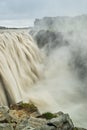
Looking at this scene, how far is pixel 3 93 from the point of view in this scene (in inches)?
963

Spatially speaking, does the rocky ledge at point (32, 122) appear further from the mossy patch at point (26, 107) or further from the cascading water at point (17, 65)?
the cascading water at point (17, 65)

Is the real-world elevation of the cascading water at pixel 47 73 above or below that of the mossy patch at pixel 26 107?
above

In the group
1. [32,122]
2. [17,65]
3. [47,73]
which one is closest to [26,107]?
[32,122]

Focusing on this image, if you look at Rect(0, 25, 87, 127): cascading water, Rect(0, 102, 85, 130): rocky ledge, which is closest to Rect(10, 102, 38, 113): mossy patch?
Rect(0, 102, 85, 130): rocky ledge

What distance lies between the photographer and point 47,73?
35.7 m

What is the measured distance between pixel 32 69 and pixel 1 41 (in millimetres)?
4048

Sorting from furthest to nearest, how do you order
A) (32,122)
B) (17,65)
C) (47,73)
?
1. (47,73)
2. (17,65)
3. (32,122)

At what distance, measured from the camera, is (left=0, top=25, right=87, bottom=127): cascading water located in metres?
26.4

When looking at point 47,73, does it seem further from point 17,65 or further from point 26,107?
point 26,107

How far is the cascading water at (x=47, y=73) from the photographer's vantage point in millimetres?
26438

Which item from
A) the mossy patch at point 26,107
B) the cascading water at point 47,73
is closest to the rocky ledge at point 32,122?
the mossy patch at point 26,107

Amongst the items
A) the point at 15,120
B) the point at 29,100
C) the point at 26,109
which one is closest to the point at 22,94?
the point at 29,100

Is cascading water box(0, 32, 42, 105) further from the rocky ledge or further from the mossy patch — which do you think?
the rocky ledge

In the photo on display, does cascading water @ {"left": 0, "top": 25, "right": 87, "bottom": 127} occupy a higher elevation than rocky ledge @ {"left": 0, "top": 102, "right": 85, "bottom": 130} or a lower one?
higher
